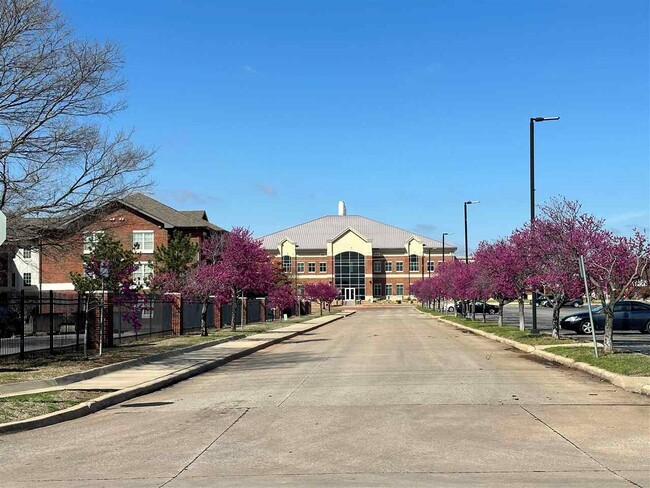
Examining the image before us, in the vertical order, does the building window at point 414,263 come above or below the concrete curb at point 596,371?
above

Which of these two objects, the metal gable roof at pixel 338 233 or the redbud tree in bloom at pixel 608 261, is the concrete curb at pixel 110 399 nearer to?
the redbud tree in bloom at pixel 608 261

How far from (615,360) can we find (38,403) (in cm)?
1282

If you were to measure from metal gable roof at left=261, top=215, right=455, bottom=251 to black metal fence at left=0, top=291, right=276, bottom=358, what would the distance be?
293ft

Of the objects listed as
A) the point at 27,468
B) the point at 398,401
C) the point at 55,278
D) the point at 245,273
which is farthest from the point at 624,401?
the point at 55,278

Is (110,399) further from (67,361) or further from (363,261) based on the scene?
(363,261)

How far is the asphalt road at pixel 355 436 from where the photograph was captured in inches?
294

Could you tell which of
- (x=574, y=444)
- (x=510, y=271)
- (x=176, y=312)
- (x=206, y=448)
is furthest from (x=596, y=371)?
(x=176, y=312)

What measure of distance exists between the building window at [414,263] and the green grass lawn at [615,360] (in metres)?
99.7

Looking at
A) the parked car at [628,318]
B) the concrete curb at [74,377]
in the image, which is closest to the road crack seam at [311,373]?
the concrete curb at [74,377]

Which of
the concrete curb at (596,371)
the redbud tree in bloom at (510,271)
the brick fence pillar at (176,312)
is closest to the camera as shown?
the concrete curb at (596,371)

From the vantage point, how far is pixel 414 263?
120 meters

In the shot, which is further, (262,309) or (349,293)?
(349,293)

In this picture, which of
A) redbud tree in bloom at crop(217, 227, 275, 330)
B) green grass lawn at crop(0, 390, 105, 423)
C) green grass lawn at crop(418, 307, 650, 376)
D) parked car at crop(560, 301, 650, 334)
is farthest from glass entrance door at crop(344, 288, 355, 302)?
green grass lawn at crop(0, 390, 105, 423)

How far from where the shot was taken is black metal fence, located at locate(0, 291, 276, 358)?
19141mm
